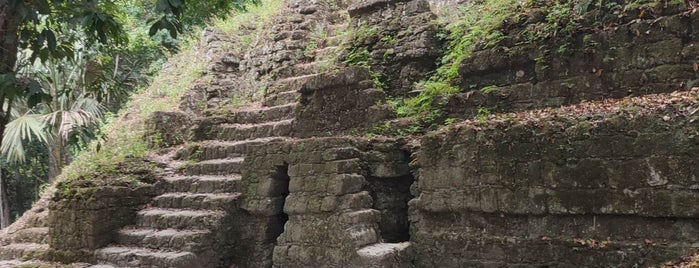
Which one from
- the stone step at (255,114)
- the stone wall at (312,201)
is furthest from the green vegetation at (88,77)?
the stone wall at (312,201)

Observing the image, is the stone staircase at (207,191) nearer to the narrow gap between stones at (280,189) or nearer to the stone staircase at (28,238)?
the narrow gap between stones at (280,189)

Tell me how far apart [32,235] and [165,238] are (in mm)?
3441

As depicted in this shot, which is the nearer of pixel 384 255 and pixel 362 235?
pixel 384 255

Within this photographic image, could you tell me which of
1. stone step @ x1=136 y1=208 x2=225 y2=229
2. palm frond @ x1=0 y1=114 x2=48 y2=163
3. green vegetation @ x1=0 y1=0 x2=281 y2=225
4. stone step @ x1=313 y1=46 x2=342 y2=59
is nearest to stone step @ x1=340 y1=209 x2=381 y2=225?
stone step @ x1=136 y1=208 x2=225 y2=229

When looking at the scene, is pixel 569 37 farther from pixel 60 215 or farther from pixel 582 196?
pixel 60 215

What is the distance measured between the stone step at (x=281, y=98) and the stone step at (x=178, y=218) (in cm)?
269

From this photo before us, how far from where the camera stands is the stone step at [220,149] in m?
8.12

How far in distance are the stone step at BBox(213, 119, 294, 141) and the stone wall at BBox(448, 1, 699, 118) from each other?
2818mm

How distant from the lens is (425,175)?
18.6 ft

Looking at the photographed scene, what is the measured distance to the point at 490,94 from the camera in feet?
20.6

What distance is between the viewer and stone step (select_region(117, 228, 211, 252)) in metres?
6.60

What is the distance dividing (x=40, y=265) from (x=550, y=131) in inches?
285

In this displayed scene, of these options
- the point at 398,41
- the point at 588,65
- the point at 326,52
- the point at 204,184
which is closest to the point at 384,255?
the point at 588,65

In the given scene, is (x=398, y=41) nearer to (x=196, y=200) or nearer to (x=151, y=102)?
(x=196, y=200)
